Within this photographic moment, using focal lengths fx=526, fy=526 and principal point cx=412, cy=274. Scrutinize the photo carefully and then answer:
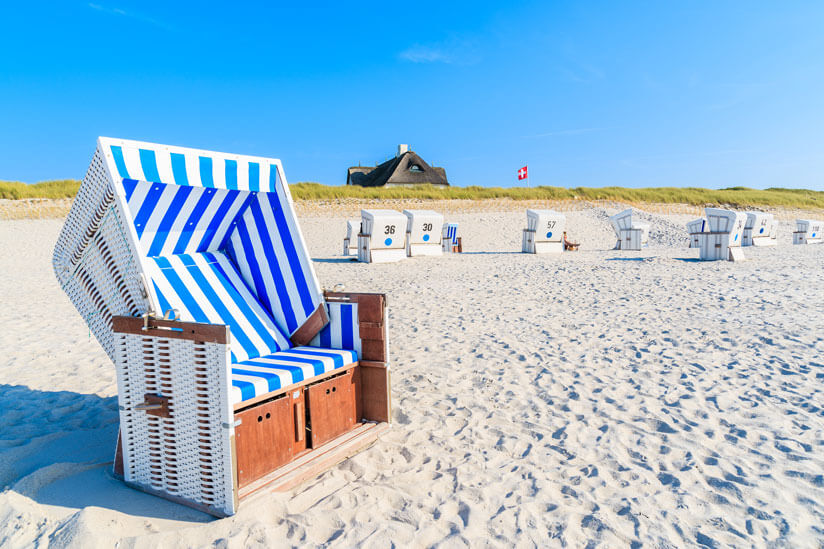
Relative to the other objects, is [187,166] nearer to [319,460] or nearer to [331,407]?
[331,407]

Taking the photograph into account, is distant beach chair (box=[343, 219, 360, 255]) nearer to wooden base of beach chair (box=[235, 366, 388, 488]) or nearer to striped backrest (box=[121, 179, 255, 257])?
striped backrest (box=[121, 179, 255, 257])

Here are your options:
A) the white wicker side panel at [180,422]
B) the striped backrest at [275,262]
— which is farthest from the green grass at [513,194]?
the white wicker side panel at [180,422]

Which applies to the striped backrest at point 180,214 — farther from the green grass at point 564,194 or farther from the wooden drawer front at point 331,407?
the green grass at point 564,194

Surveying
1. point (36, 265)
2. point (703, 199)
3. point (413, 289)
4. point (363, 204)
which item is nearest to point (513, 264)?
point (413, 289)

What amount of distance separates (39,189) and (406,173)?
74.3 feet

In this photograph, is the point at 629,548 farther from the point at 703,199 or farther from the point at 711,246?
the point at 703,199

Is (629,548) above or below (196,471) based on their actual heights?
below

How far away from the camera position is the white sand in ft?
7.71

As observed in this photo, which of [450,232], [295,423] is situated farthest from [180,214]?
[450,232]

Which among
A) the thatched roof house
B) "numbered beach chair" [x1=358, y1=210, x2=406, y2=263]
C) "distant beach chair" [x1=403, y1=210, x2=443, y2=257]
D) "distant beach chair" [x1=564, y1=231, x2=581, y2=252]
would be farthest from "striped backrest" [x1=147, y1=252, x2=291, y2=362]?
the thatched roof house

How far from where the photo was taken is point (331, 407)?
10.6 ft

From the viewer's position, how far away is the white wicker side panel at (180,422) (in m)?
2.42

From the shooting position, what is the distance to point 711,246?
1302cm

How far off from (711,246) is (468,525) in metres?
12.9
